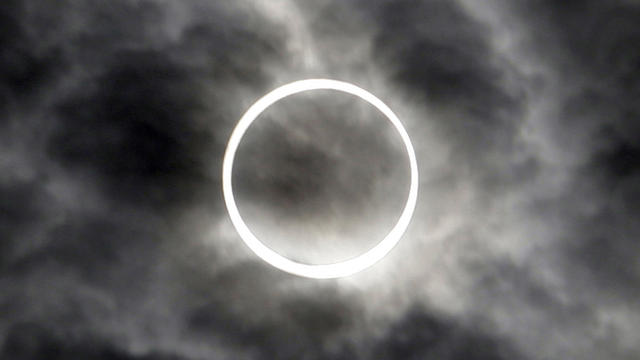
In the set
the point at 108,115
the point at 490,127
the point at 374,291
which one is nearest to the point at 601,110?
the point at 490,127

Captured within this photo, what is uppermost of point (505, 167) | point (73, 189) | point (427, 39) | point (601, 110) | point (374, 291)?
point (427, 39)

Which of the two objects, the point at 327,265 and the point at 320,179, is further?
the point at 320,179

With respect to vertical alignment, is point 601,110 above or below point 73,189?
above

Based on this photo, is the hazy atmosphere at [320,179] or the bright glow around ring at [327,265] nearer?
the bright glow around ring at [327,265]

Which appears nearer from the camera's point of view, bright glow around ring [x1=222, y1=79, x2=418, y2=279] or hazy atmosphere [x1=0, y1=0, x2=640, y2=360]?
bright glow around ring [x1=222, y1=79, x2=418, y2=279]

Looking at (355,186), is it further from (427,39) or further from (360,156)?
(427,39)

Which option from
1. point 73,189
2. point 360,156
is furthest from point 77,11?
point 360,156

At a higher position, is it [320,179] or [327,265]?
[320,179]
